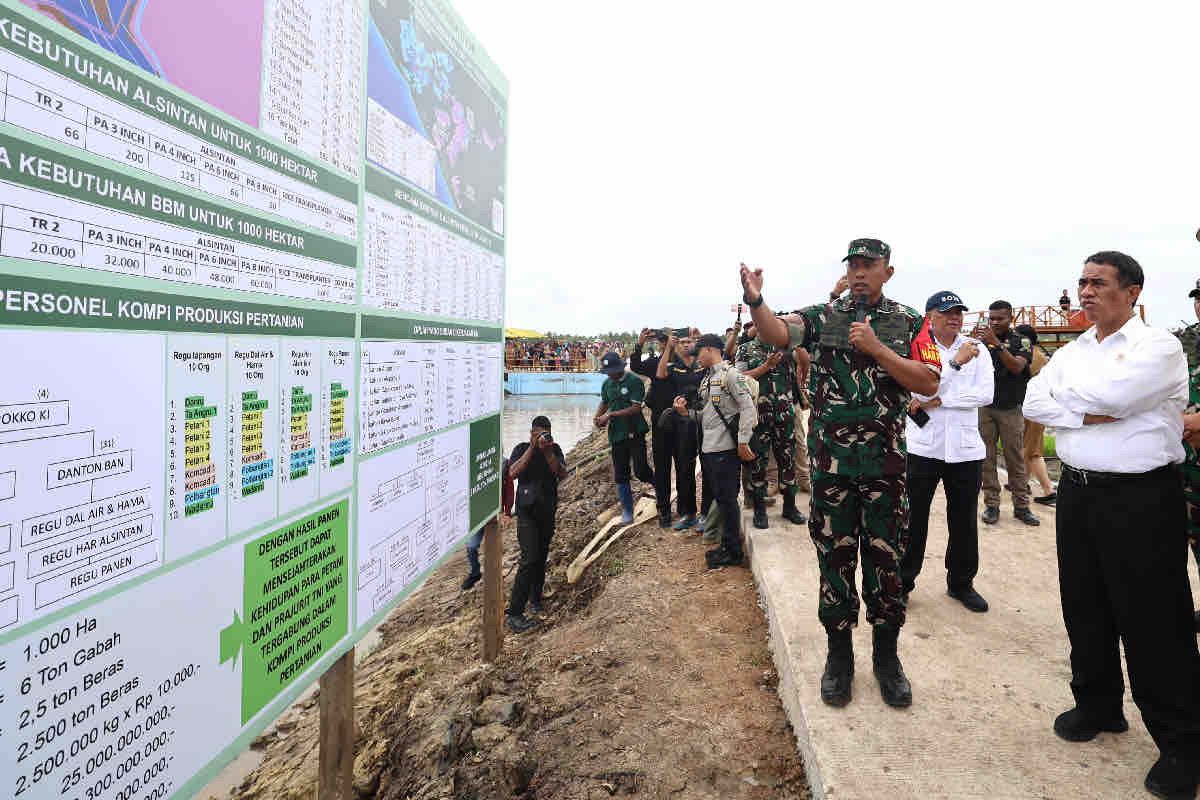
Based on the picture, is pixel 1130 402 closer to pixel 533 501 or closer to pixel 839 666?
pixel 839 666

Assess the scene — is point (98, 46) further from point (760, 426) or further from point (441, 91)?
point (760, 426)

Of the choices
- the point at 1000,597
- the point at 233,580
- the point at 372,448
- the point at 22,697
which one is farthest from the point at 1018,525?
the point at 22,697

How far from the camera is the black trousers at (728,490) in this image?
16.4 feet

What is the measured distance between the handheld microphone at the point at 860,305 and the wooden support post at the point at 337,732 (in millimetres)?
2677

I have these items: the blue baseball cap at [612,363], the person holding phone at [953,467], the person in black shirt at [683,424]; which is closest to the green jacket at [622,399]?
the blue baseball cap at [612,363]

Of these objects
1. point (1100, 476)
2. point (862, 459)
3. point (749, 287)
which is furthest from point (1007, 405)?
point (749, 287)

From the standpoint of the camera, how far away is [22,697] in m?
1.16

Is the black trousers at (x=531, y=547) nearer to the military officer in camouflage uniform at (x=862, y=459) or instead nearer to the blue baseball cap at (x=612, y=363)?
the blue baseball cap at (x=612, y=363)

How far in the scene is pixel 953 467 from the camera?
385cm

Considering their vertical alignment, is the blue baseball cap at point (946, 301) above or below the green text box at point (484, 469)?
above

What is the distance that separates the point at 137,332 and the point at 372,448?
1130mm

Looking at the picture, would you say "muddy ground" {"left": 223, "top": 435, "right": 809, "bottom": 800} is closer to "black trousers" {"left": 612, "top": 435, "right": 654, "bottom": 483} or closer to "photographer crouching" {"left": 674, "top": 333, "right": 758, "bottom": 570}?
"photographer crouching" {"left": 674, "top": 333, "right": 758, "bottom": 570}

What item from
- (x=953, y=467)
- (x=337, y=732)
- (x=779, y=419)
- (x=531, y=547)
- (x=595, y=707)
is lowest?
(x=595, y=707)

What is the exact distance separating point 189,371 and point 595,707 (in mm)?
2810
